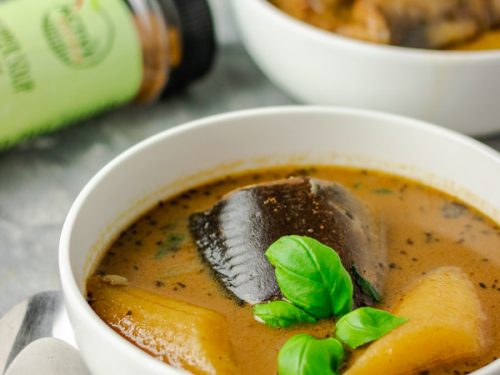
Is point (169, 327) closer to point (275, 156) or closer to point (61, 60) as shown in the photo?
point (275, 156)

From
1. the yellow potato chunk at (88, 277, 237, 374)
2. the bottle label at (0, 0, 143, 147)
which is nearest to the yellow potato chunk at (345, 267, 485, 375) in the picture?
the yellow potato chunk at (88, 277, 237, 374)

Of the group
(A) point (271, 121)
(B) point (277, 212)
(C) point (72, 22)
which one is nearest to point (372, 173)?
(A) point (271, 121)

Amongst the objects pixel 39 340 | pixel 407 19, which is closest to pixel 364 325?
pixel 39 340

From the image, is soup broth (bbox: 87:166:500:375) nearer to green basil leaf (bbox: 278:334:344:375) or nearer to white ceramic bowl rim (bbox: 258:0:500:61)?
green basil leaf (bbox: 278:334:344:375)

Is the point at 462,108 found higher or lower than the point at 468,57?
lower

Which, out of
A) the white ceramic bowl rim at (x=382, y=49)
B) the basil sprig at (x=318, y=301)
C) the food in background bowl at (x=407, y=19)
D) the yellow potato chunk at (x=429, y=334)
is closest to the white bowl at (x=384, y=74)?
the white ceramic bowl rim at (x=382, y=49)

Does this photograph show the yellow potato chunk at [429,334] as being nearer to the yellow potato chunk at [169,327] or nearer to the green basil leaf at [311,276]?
the green basil leaf at [311,276]

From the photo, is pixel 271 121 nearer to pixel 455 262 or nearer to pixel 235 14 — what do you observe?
pixel 455 262
